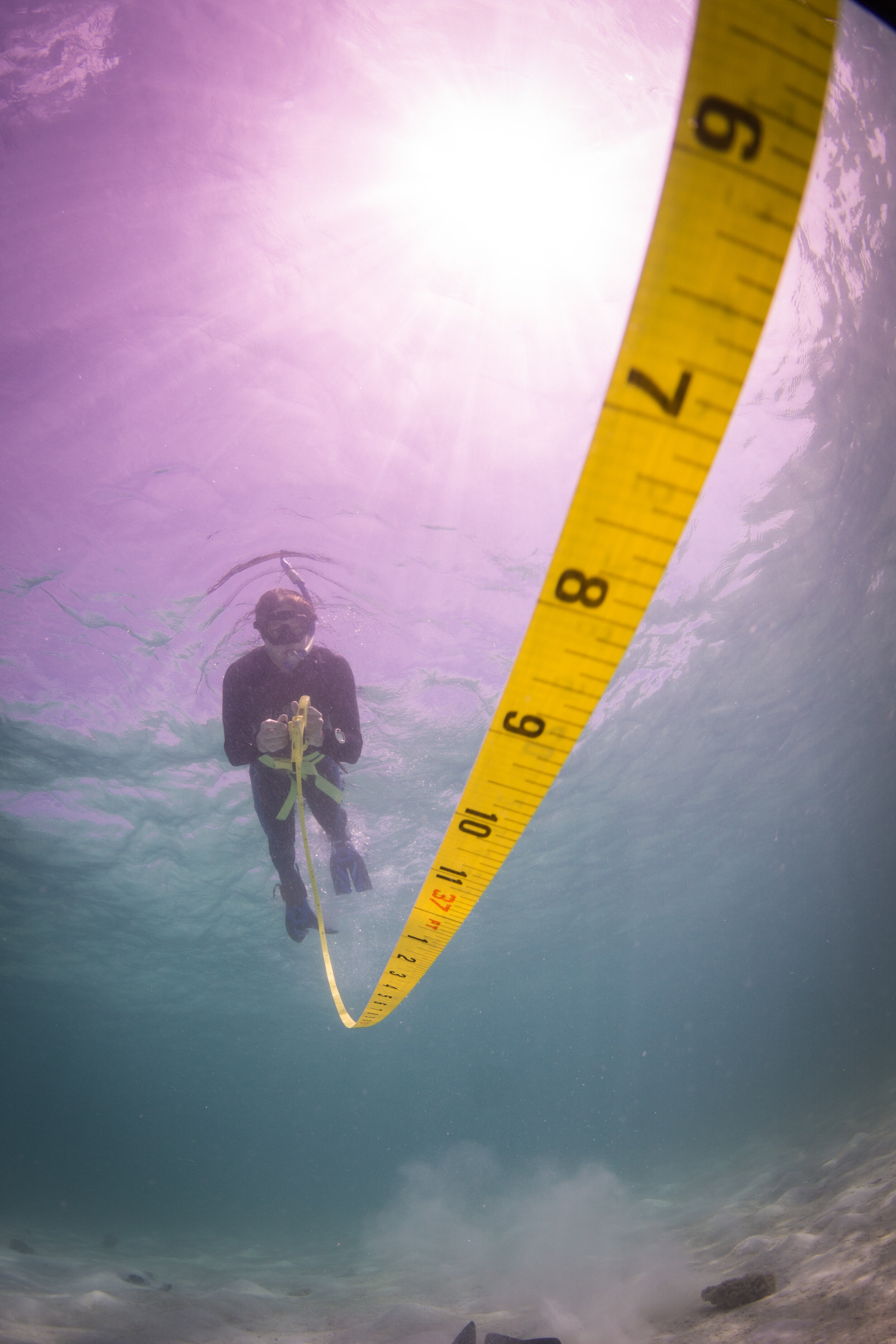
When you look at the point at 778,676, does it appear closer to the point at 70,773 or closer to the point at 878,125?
the point at 878,125

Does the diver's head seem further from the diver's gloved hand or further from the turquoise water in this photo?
the turquoise water

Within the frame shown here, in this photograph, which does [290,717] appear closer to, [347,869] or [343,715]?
[343,715]

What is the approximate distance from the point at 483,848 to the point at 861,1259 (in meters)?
5.99

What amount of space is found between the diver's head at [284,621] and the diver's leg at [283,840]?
1689mm

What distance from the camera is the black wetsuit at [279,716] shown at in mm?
6598

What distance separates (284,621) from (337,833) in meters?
3.23

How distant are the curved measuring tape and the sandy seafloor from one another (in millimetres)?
5034

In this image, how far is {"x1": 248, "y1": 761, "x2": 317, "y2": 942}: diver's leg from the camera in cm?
713

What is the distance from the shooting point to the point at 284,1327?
26.2ft

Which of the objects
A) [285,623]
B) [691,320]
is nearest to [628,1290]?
[285,623]

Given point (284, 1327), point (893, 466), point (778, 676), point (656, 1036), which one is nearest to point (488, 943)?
point (778, 676)

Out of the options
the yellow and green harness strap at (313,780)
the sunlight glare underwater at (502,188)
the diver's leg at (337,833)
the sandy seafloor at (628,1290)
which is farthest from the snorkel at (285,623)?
the sandy seafloor at (628,1290)

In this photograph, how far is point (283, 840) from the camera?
7.43 m

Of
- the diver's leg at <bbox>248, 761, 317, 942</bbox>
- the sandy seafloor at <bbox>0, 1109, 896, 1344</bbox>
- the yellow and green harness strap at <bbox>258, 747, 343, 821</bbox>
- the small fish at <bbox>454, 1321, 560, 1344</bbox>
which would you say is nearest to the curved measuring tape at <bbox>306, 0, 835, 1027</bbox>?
the sandy seafloor at <bbox>0, 1109, 896, 1344</bbox>
